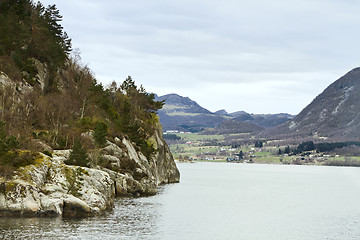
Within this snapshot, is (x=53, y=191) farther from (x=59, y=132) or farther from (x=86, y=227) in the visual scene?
(x=59, y=132)

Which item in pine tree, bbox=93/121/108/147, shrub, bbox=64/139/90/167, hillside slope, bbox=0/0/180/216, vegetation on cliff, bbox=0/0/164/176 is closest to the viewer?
hillside slope, bbox=0/0/180/216

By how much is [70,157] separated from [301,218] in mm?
36990

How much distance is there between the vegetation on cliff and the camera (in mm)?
70438

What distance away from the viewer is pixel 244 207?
79.0 m

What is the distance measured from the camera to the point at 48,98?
8388 cm

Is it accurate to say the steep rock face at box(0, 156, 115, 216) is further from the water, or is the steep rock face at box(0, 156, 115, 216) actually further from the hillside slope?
the water

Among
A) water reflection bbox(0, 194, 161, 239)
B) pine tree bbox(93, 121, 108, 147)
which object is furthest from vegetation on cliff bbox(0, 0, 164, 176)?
→ water reflection bbox(0, 194, 161, 239)

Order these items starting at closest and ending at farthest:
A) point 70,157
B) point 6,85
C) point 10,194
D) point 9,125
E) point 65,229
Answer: point 65,229, point 10,194, point 70,157, point 9,125, point 6,85

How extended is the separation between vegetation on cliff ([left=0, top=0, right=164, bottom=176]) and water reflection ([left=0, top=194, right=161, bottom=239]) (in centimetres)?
961

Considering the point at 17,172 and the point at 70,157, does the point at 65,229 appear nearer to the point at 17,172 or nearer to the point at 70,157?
the point at 17,172

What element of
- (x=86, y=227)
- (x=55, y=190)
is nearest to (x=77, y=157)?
(x=55, y=190)

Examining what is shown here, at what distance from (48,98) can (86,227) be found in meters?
43.7

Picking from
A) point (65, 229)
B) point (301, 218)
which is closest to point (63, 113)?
point (65, 229)

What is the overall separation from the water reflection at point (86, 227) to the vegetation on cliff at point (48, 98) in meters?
9.61
